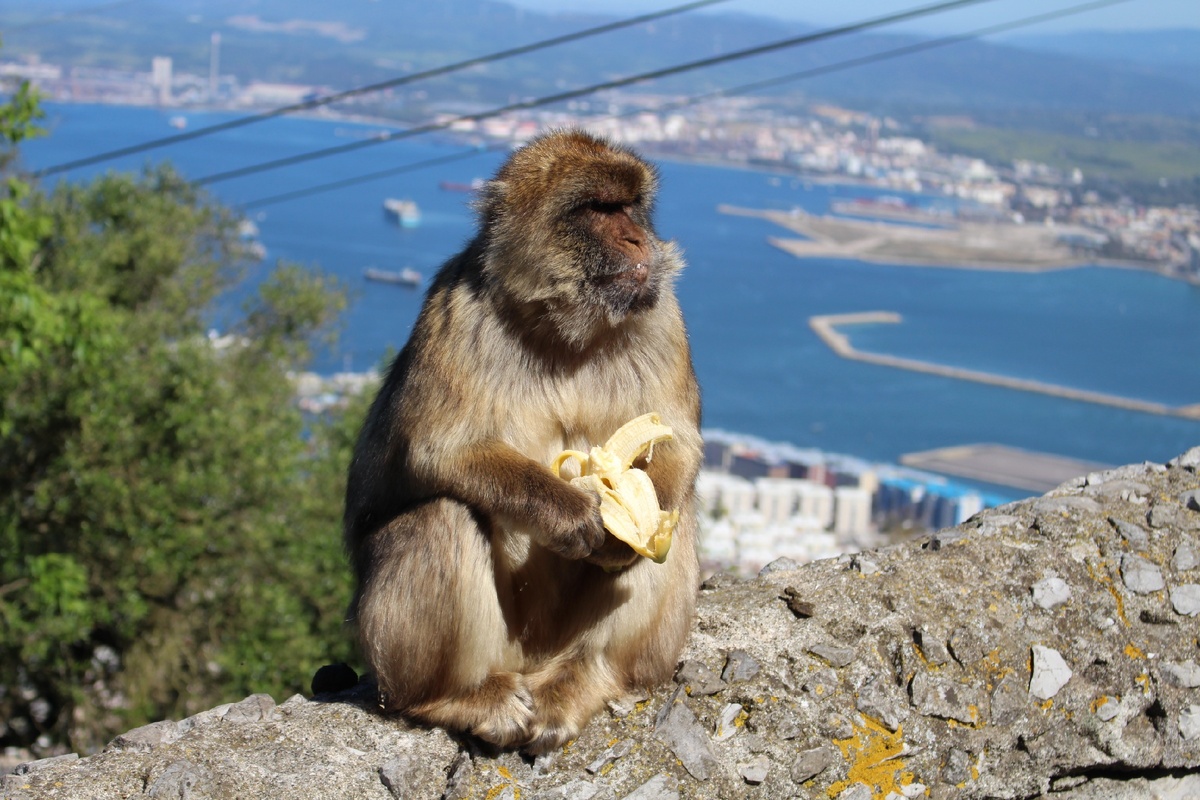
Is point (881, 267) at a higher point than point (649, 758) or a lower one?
lower

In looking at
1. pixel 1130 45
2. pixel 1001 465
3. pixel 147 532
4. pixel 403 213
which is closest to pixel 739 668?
pixel 147 532

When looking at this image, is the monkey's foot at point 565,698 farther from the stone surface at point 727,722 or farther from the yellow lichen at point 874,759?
the yellow lichen at point 874,759

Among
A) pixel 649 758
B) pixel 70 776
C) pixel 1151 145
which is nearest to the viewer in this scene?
pixel 70 776

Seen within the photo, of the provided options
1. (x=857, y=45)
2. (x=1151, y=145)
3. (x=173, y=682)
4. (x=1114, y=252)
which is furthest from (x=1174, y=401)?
(x=857, y=45)

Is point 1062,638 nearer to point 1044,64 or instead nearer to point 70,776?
point 70,776

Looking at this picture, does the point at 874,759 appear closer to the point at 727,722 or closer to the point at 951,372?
the point at 727,722

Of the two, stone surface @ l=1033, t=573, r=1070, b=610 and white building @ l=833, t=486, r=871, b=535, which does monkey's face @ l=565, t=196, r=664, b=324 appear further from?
white building @ l=833, t=486, r=871, b=535

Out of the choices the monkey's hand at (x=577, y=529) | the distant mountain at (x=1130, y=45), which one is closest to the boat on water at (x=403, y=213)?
the monkey's hand at (x=577, y=529)
